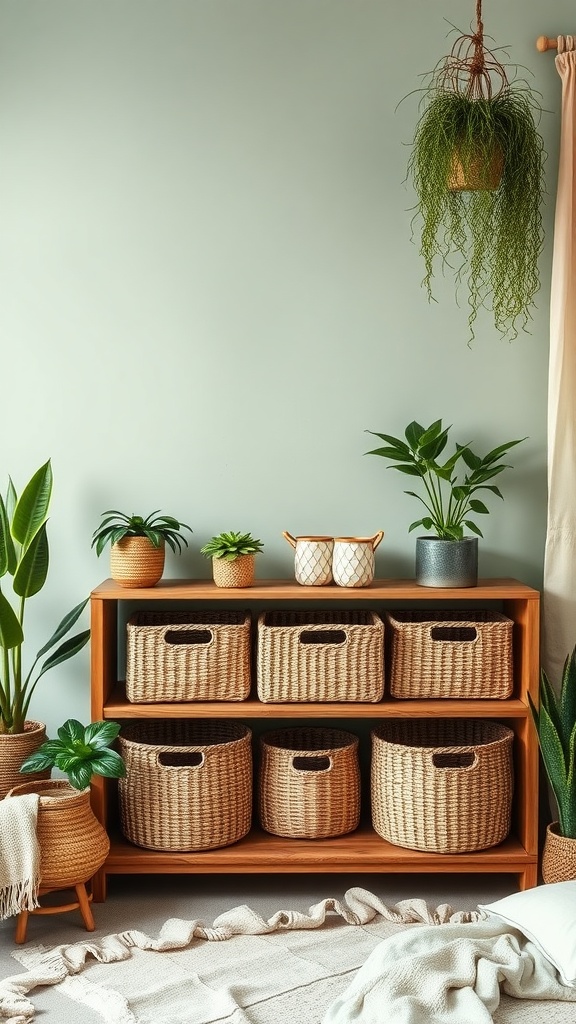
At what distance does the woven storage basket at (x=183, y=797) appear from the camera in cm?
272

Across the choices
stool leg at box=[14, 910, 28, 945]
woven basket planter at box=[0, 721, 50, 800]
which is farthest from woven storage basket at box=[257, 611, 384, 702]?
stool leg at box=[14, 910, 28, 945]

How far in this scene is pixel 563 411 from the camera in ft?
9.62

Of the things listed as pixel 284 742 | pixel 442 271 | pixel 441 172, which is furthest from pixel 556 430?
pixel 284 742

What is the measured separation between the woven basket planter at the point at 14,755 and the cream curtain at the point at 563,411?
1.48 m

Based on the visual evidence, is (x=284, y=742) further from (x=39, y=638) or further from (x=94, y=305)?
(x=94, y=305)

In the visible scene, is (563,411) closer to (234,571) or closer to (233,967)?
(234,571)

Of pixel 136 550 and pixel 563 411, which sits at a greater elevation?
→ pixel 563 411

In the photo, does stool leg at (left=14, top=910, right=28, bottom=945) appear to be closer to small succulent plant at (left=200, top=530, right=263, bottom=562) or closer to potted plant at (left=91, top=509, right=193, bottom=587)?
potted plant at (left=91, top=509, right=193, bottom=587)

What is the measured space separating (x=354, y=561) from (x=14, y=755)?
3.49 feet

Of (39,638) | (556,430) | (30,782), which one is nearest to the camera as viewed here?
(30,782)

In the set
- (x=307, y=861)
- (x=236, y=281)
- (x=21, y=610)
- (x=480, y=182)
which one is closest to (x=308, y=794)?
(x=307, y=861)

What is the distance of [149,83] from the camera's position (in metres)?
3.02

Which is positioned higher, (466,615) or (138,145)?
(138,145)

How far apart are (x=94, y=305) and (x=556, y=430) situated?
142 centimetres
